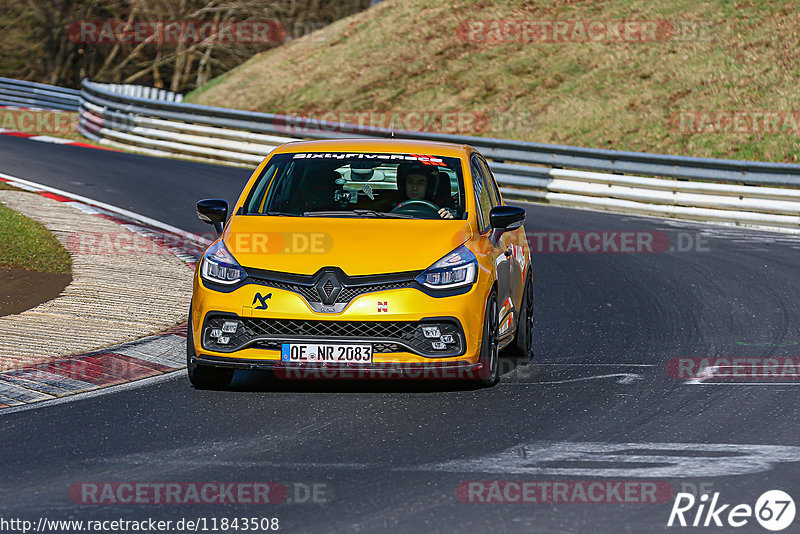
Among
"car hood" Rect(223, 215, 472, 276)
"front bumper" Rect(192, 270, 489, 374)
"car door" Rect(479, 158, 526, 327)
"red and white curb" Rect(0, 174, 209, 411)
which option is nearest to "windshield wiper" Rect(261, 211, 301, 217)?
"car hood" Rect(223, 215, 472, 276)

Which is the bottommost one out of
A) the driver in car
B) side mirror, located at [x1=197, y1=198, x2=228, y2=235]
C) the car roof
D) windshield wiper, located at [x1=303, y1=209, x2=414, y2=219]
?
side mirror, located at [x1=197, y1=198, x2=228, y2=235]

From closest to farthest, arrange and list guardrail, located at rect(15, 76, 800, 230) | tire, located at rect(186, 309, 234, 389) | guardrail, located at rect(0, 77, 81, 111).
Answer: tire, located at rect(186, 309, 234, 389) → guardrail, located at rect(15, 76, 800, 230) → guardrail, located at rect(0, 77, 81, 111)

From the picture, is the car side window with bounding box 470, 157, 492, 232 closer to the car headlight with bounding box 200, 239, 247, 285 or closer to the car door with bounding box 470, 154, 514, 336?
the car door with bounding box 470, 154, 514, 336

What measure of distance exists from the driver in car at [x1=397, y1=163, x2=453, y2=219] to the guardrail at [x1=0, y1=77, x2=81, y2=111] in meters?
30.6

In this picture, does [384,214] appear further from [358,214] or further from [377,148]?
[377,148]

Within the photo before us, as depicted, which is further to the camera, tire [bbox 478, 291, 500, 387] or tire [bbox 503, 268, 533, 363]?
tire [bbox 503, 268, 533, 363]

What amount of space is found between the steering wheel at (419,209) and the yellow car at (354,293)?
0.03ft

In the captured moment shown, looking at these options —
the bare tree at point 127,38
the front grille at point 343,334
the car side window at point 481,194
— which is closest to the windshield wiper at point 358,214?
the car side window at point 481,194

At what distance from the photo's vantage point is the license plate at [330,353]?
7.78m

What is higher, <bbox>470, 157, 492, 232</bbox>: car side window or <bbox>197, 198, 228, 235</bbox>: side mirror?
<bbox>470, 157, 492, 232</bbox>: car side window

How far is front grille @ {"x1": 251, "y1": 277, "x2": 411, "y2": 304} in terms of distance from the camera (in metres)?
7.80

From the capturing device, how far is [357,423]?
747 cm

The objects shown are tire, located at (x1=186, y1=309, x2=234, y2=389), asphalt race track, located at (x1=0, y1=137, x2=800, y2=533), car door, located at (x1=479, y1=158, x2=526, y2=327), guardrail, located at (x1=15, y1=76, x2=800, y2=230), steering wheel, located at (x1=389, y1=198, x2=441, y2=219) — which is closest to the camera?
asphalt race track, located at (x1=0, y1=137, x2=800, y2=533)

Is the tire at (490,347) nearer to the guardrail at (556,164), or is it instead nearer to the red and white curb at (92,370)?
the red and white curb at (92,370)
